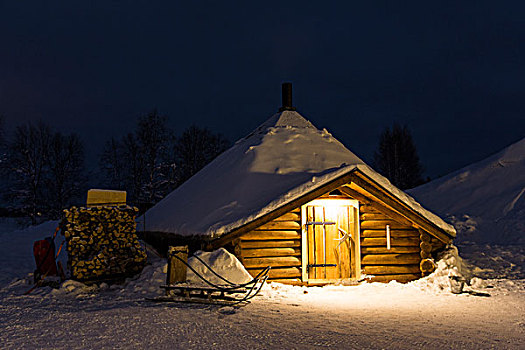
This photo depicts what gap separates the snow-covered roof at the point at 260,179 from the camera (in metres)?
10.7

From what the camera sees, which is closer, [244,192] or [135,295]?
[135,295]

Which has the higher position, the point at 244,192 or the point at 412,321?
the point at 244,192

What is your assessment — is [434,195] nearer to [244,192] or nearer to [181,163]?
[244,192]

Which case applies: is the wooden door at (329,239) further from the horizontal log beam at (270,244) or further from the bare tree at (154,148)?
the bare tree at (154,148)

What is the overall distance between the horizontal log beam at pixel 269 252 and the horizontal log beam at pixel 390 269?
6.58 ft

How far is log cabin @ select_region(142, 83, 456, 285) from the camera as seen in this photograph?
10602 mm

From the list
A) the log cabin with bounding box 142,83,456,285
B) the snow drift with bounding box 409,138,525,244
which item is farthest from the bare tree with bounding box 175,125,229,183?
the log cabin with bounding box 142,83,456,285

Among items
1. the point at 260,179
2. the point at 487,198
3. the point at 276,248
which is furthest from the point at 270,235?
the point at 487,198

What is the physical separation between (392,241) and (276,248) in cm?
325

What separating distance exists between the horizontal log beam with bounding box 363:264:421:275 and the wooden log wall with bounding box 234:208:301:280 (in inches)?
77.2

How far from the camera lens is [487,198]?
2066cm

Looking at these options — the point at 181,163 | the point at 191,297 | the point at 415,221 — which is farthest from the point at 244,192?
the point at 181,163

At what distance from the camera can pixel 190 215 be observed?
12312 millimetres

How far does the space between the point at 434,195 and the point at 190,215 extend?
16.0 m
